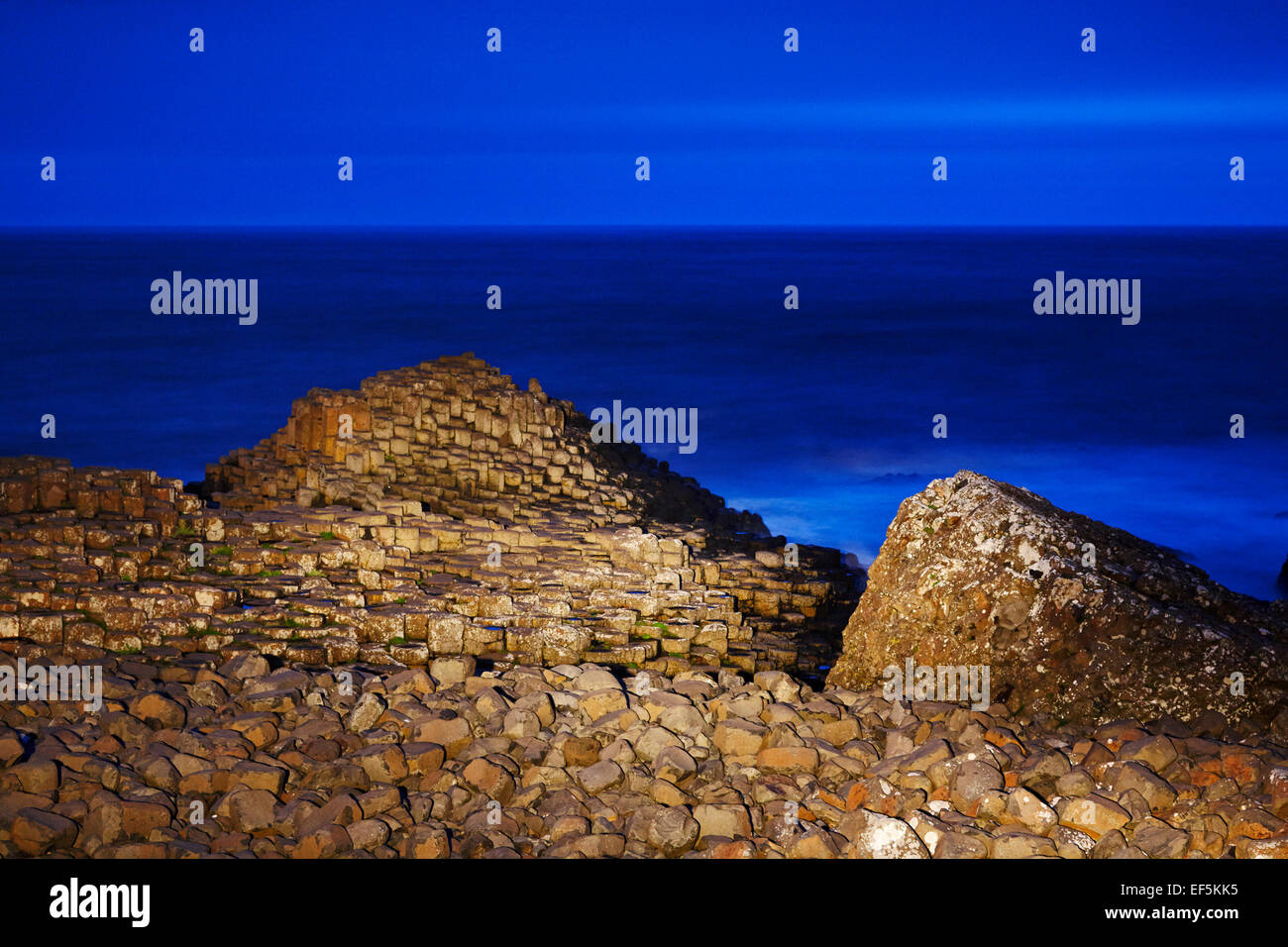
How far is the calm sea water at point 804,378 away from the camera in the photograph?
22.0 metres

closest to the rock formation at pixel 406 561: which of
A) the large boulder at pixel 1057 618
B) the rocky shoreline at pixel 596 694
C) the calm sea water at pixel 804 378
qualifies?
the rocky shoreline at pixel 596 694

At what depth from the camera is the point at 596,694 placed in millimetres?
7395

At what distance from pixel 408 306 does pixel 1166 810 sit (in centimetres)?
3964

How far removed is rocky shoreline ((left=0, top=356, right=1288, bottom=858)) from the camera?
618 cm

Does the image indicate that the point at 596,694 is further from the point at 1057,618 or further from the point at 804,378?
the point at 804,378

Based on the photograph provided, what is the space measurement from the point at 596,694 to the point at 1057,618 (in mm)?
2731

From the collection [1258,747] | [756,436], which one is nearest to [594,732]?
[1258,747]

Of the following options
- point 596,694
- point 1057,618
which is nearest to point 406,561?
point 596,694

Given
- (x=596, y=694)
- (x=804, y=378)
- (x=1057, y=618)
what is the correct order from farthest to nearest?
(x=804, y=378) < (x=1057, y=618) < (x=596, y=694)

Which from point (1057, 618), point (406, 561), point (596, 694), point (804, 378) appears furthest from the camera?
point (804, 378)

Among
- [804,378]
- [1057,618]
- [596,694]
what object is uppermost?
[804,378]

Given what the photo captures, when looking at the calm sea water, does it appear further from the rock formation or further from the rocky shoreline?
the rocky shoreline

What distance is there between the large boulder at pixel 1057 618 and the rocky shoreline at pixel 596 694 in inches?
0.8

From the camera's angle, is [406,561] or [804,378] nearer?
[406,561]
